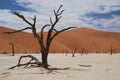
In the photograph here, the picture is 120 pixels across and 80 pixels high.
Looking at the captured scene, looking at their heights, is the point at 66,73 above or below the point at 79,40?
below

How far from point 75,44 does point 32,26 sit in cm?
9352

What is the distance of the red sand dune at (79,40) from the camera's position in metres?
92.9

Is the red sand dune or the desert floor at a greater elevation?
the red sand dune

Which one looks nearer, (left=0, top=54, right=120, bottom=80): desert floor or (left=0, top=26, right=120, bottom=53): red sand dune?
(left=0, top=54, right=120, bottom=80): desert floor

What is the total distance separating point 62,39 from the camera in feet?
369

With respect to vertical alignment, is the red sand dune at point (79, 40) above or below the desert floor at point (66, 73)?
above

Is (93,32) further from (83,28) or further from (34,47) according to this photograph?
(34,47)

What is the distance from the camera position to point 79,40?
387ft

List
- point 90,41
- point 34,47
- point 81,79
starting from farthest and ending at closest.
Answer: point 90,41, point 34,47, point 81,79

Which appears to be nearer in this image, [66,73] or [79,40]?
[66,73]

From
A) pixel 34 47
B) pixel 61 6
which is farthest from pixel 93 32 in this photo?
pixel 61 6

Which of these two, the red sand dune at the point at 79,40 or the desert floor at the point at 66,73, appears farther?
the red sand dune at the point at 79,40

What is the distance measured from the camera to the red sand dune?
305 feet

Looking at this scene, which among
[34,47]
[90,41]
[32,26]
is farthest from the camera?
[90,41]
